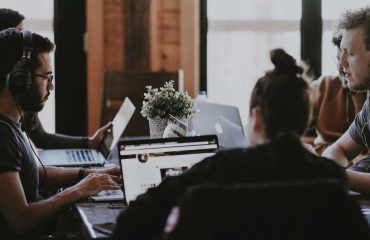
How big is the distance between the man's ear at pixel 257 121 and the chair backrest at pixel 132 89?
2294mm

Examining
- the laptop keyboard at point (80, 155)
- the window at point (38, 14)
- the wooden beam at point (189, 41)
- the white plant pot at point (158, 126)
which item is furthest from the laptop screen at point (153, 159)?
the window at point (38, 14)

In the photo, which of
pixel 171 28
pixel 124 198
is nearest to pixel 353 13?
pixel 124 198

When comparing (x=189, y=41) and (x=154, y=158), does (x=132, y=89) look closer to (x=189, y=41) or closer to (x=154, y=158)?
(x=189, y=41)

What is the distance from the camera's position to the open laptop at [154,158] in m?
1.96

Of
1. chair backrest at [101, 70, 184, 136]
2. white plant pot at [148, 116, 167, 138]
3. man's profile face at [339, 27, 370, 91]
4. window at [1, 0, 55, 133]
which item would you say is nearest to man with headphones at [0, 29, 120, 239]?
white plant pot at [148, 116, 167, 138]

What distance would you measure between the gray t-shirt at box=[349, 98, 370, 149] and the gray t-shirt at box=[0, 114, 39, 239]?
1358 millimetres

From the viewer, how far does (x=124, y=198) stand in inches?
78.5

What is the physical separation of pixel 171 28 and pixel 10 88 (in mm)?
2667

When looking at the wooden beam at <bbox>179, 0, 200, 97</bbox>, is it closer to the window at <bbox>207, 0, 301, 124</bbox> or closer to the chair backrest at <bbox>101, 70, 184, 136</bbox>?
the window at <bbox>207, 0, 301, 124</bbox>

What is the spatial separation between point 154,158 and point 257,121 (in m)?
0.61

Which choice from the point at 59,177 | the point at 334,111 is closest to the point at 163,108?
the point at 59,177

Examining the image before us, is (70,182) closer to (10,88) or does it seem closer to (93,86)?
(10,88)

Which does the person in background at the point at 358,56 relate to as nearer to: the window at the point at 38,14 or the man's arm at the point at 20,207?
the man's arm at the point at 20,207

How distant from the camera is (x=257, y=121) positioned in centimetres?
145
